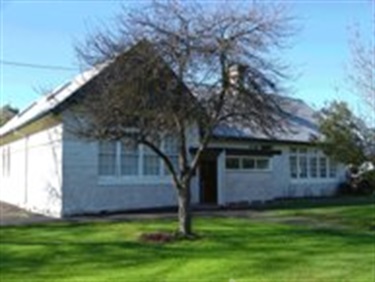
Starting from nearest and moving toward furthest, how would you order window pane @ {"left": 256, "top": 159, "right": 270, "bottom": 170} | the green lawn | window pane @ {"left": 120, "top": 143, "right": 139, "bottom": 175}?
1. the green lawn
2. window pane @ {"left": 120, "top": 143, "right": 139, "bottom": 175}
3. window pane @ {"left": 256, "top": 159, "right": 270, "bottom": 170}

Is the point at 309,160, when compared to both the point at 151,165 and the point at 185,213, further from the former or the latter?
the point at 185,213

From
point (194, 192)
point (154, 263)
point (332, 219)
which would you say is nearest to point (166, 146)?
point (194, 192)

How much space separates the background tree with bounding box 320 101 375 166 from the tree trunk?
6.51m

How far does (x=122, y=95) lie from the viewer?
19469 mm

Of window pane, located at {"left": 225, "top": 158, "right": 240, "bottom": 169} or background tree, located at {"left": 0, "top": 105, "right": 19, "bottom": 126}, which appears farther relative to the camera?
background tree, located at {"left": 0, "top": 105, "right": 19, "bottom": 126}

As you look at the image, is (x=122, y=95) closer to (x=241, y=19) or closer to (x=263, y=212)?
(x=241, y=19)

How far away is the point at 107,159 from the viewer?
30.0 m

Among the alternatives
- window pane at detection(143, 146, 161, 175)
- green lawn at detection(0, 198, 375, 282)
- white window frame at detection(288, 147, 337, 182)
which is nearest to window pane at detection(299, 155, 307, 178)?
white window frame at detection(288, 147, 337, 182)

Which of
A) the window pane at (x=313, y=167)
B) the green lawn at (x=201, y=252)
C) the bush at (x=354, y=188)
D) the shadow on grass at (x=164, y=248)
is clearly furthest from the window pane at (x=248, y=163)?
the shadow on grass at (x=164, y=248)

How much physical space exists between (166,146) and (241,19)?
11.3 m

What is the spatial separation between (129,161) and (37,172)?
4.18m

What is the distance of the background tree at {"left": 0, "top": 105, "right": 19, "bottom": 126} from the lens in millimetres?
76019

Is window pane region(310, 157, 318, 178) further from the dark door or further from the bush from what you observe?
the dark door

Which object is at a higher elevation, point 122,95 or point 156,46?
point 156,46
